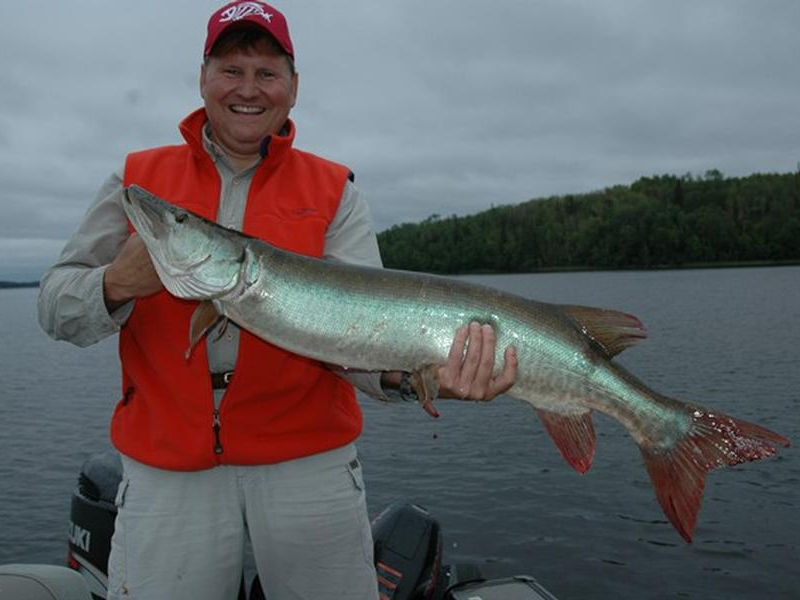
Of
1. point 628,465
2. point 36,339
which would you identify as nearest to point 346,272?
point 628,465

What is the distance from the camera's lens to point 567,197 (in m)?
143

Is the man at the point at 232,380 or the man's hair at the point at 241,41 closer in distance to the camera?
the man at the point at 232,380

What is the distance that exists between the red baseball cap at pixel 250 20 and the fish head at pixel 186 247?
3.03 feet

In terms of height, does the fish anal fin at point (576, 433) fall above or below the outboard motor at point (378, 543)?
above

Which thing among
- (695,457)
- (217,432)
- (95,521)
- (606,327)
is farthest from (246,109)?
(95,521)

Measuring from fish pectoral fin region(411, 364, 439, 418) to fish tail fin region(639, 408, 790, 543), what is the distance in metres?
1.17

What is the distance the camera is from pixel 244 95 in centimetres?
363

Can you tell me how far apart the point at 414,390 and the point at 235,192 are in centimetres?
136

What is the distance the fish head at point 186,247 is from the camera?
10.7ft

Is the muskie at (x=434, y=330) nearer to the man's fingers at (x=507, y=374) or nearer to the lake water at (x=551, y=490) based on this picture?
the man's fingers at (x=507, y=374)

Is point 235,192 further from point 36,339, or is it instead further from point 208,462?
point 36,339

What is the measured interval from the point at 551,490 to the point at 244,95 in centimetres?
1039

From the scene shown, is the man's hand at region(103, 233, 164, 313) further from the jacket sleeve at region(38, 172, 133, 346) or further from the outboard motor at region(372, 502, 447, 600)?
the outboard motor at region(372, 502, 447, 600)

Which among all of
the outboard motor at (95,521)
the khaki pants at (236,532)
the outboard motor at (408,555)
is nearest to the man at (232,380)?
the khaki pants at (236,532)
